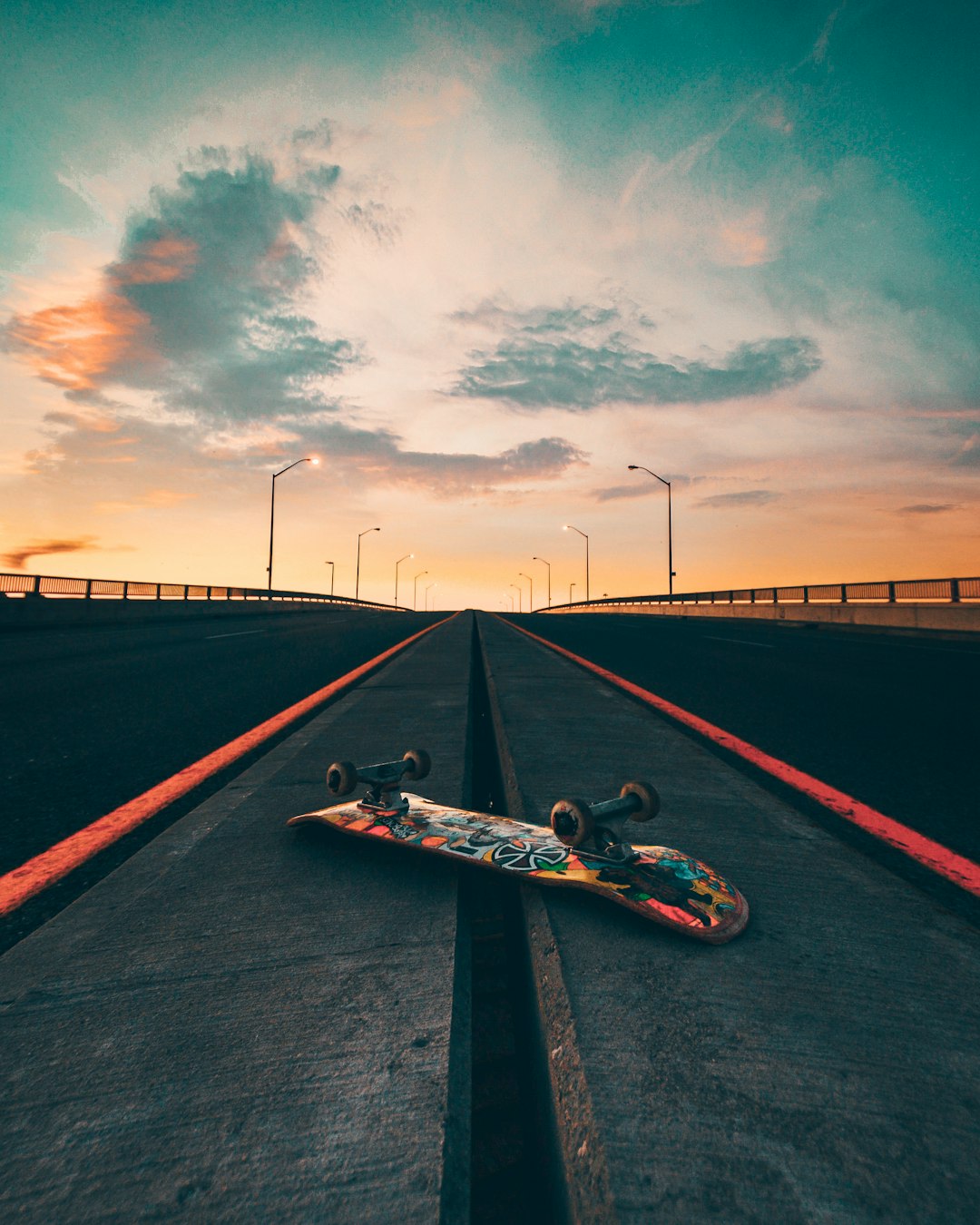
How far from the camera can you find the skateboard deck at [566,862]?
71.1 inches

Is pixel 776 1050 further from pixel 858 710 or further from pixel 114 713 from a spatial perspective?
pixel 114 713

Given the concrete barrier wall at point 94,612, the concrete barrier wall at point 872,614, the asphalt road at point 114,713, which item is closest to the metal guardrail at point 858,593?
the concrete barrier wall at point 872,614

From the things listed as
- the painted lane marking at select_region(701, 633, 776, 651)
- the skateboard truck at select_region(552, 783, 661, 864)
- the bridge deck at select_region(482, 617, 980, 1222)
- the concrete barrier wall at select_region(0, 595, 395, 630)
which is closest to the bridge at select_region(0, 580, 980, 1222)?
the bridge deck at select_region(482, 617, 980, 1222)

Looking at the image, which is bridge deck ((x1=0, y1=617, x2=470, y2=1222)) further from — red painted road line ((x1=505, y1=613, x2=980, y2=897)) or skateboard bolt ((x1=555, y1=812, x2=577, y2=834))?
red painted road line ((x1=505, y1=613, x2=980, y2=897))

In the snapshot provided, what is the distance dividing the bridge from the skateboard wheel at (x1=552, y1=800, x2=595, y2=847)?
8.4 inches

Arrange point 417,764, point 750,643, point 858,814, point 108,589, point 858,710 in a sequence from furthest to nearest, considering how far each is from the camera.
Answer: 1. point 108,589
2. point 750,643
3. point 858,710
4. point 858,814
5. point 417,764

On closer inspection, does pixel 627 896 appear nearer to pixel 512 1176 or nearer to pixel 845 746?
pixel 512 1176

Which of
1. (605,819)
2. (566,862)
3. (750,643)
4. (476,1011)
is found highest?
(750,643)

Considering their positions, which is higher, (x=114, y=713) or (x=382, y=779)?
(x=382, y=779)

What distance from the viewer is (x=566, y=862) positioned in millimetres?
2059

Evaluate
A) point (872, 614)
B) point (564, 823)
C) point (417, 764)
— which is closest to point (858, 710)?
point (417, 764)

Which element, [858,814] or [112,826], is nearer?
[112,826]

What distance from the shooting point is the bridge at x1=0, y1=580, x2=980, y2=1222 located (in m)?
1.06

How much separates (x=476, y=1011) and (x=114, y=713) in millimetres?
4663
